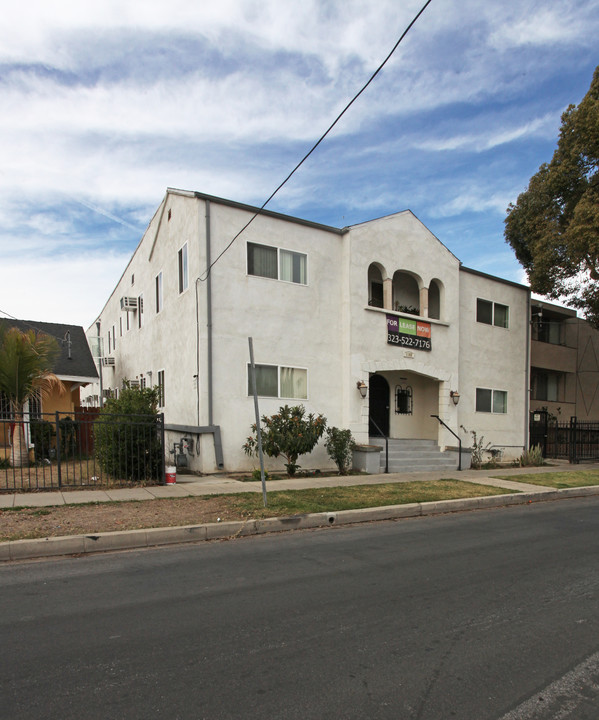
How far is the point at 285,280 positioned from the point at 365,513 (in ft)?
26.6

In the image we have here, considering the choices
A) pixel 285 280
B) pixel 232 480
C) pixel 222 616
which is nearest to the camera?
pixel 222 616

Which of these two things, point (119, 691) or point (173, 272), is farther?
point (173, 272)

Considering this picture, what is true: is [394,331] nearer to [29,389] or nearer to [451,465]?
[451,465]

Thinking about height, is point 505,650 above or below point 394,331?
below

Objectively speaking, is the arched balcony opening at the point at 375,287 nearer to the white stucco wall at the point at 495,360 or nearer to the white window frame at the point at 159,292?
the white stucco wall at the point at 495,360

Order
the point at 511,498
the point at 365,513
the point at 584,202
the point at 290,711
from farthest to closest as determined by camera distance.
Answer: the point at 584,202, the point at 511,498, the point at 365,513, the point at 290,711

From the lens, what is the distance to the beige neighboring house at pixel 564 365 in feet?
85.8

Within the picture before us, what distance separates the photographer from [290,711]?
3070 millimetres

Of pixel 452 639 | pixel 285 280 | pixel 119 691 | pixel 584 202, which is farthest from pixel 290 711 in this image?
pixel 584 202

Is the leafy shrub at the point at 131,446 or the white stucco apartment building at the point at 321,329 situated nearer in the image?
the leafy shrub at the point at 131,446

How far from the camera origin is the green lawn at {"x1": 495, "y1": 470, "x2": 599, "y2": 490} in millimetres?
13188

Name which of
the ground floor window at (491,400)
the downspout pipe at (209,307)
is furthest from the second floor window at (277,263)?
the ground floor window at (491,400)

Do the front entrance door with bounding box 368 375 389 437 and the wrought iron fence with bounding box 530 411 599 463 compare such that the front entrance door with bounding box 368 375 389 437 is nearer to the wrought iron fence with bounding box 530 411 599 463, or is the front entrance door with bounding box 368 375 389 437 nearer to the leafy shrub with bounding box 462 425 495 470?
the leafy shrub with bounding box 462 425 495 470

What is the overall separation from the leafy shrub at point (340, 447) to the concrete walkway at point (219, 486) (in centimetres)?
91
